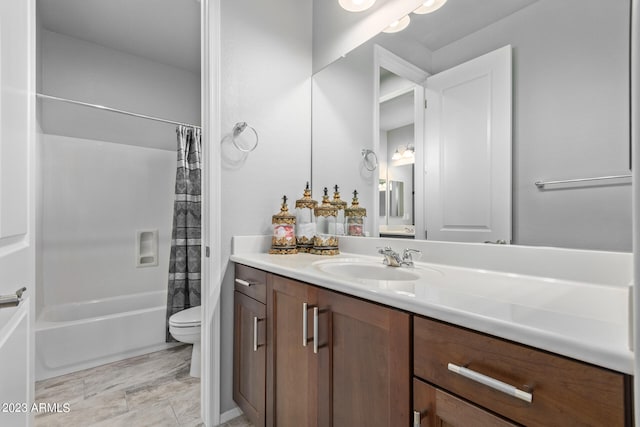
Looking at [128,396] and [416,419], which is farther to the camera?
[128,396]

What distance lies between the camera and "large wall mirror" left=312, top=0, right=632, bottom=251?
0.83m

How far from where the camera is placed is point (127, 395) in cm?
173

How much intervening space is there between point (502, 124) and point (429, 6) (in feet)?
2.22

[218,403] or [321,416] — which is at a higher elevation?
[321,416]

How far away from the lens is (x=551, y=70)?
3.05 feet

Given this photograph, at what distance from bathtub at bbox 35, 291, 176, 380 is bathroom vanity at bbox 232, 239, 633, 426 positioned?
4.67 ft

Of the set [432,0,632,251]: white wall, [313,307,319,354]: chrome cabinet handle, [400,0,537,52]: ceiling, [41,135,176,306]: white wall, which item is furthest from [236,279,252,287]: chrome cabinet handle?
[41,135,176,306]: white wall

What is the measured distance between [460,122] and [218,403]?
1748 mm

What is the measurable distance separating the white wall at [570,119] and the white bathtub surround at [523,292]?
0.24 ft

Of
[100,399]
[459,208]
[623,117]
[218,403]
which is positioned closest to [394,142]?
[459,208]

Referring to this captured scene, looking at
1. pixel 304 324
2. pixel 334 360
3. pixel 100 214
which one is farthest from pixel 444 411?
pixel 100 214

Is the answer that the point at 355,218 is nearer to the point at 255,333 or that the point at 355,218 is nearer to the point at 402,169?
the point at 402,169

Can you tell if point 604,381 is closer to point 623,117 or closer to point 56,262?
point 623,117

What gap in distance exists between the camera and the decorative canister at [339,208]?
5.81 feet
